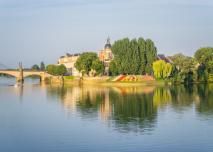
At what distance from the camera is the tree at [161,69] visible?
64.9m

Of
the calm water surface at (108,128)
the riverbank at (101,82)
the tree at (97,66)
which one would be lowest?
the calm water surface at (108,128)

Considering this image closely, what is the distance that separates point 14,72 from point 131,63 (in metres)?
33.2

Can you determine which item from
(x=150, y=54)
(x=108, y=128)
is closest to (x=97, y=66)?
(x=150, y=54)

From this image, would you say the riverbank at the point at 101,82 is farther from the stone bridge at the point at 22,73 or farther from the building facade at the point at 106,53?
the building facade at the point at 106,53

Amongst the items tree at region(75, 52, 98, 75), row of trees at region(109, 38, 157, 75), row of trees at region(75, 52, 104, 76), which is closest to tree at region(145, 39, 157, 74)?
row of trees at region(109, 38, 157, 75)

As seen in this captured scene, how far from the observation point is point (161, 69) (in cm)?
6488

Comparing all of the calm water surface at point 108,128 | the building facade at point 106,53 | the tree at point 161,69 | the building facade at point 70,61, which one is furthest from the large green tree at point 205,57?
the calm water surface at point 108,128

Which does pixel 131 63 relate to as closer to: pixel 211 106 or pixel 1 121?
pixel 211 106

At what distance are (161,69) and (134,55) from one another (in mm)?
4799

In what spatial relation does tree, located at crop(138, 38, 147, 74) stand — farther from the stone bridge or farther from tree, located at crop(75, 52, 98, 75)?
the stone bridge

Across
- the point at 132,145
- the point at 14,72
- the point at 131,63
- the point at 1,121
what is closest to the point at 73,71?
the point at 14,72

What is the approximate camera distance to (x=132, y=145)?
17.3 meters

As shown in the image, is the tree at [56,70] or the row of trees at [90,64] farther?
the tree at [56,70]

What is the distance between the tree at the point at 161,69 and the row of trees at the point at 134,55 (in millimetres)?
3237
